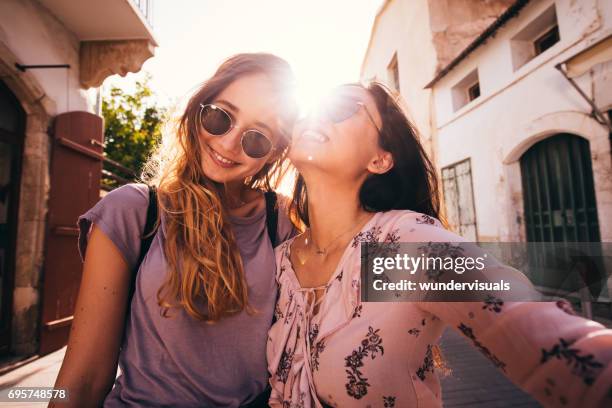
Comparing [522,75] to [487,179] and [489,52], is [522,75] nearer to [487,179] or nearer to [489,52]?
[489,52]

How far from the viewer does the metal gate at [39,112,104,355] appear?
15.3 feet

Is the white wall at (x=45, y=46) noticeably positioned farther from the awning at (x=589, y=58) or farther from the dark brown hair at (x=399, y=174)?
the awning at (x=589, y=58)

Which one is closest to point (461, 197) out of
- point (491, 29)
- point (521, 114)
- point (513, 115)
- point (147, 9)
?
point (513, 115)

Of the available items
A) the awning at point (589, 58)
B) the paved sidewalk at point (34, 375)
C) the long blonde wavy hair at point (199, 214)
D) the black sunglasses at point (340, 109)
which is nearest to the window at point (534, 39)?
the awning at point (589, 58)

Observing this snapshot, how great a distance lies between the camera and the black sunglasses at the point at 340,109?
1.86m

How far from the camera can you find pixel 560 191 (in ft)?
22.6

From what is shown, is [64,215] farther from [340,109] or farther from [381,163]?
[381,163]

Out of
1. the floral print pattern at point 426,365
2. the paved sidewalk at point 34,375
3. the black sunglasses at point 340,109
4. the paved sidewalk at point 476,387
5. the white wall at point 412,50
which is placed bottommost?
the paved sidewalk at point 476,387

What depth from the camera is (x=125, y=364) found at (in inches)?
52.0

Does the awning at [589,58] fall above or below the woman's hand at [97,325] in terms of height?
above

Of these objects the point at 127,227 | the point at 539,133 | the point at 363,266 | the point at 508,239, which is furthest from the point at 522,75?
the point at 127,227

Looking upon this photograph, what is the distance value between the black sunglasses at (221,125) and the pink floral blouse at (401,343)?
1.85ft

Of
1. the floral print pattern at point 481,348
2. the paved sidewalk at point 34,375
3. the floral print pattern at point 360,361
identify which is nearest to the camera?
the floral print pattern at point 481,348

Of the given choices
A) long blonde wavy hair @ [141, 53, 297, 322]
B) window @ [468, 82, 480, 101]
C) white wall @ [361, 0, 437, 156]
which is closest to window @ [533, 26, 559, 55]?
window @ [468, 82, 480, 101]
